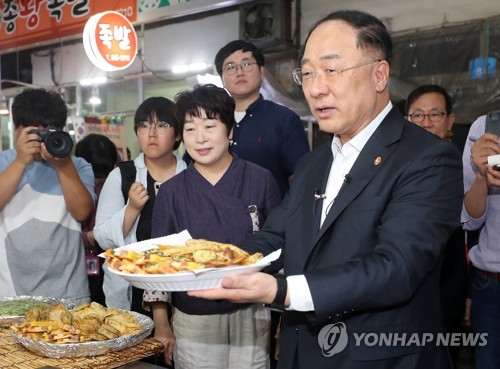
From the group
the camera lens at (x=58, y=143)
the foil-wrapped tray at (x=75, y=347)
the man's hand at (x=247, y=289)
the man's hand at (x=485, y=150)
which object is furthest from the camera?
the camera lens at (x=58, y=143)

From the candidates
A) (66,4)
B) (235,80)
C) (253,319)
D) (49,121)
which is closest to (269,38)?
(66,4)

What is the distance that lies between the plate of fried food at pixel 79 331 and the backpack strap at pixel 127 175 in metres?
0.77

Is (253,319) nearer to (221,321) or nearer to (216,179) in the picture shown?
(221,321)

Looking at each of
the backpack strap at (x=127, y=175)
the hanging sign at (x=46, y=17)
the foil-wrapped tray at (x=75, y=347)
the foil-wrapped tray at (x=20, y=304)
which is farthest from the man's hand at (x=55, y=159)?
the hanging sign at (x=46, y=17)

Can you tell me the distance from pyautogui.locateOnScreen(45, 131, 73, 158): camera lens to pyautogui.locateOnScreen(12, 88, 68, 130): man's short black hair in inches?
7.4

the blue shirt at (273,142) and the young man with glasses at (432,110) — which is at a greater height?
the young man with glasses at (432,110)

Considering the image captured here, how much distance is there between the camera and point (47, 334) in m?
1.61

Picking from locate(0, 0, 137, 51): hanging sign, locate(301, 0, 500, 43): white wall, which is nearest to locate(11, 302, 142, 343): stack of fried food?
locate(301, 0, 500, 43): white wall

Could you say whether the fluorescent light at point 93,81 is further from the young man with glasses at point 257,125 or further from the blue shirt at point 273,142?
the blue shirt at point 273,142

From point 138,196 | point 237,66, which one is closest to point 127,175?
point 138,196

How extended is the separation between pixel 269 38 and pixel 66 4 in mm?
2657

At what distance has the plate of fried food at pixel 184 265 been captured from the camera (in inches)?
50.4

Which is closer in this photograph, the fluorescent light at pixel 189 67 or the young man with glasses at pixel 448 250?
the young man with glasses at pixel 448 250

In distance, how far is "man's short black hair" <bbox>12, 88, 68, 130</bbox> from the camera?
234 cm
